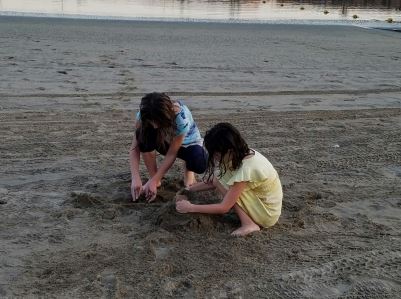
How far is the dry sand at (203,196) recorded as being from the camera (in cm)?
317

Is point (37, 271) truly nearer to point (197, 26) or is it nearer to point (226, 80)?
point (226, 80)

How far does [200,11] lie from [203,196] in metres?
23.2

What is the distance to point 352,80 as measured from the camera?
1000cm

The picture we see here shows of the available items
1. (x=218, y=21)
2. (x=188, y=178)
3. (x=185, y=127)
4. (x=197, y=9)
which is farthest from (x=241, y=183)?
(x=197, y=9)

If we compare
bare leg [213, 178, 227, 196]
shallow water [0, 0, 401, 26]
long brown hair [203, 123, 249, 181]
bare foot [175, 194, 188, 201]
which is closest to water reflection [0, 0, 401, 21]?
shallow water [0, 0, 401, 26]

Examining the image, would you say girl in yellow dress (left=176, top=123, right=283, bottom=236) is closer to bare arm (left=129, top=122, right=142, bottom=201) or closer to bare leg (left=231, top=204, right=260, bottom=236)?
bare leg (left=231, top=204, right=260, bottom=236)

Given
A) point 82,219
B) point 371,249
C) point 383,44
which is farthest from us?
point 383,44

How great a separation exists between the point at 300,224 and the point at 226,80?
18.9ft

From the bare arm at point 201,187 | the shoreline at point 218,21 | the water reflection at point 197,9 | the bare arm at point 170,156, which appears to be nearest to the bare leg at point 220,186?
the bare arm at point 201,187

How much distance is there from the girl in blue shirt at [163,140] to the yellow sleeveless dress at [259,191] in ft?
1.99

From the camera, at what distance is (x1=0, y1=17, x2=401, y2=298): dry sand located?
10.4 ft

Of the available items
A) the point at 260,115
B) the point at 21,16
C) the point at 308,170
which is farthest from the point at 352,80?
the point at 21,16

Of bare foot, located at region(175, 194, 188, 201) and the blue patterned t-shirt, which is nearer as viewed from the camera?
bare foot, located at region(175, 194, 188, 201)

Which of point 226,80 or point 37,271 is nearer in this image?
point 37,271
